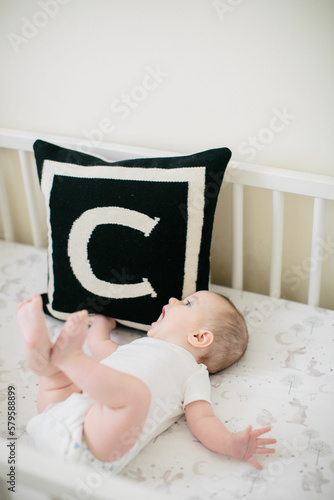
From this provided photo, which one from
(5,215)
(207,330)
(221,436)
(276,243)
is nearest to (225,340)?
(207,330)

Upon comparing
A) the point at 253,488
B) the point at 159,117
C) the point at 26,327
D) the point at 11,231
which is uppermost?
the point at 159,117

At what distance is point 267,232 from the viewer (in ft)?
4.33

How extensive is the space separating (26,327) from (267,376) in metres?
0.52

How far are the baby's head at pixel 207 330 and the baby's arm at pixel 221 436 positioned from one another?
0.11 metres

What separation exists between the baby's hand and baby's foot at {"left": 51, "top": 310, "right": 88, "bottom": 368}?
312 mm

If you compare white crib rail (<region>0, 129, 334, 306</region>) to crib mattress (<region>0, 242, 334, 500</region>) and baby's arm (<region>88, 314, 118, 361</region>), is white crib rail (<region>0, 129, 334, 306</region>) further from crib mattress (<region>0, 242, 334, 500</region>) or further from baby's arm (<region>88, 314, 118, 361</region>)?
baby's arm (<region>88, 314, 118, 361</region>)

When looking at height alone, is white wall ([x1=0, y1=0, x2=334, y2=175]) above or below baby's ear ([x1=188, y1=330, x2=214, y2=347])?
above

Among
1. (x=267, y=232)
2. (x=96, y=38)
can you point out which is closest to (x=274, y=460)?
(x=267, y=232)

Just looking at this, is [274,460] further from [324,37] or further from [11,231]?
[11,231]

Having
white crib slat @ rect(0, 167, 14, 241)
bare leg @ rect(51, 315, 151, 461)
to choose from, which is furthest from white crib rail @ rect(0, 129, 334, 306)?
bare leg @ rect(51, 315, 151, 461)

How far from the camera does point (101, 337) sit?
3.73ft

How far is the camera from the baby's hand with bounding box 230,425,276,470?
2.85ft

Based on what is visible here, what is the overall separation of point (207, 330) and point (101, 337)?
0.84 ft

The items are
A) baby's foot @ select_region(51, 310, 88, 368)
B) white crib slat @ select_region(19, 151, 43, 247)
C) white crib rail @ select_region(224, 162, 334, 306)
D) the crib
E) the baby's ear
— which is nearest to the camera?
the crib
